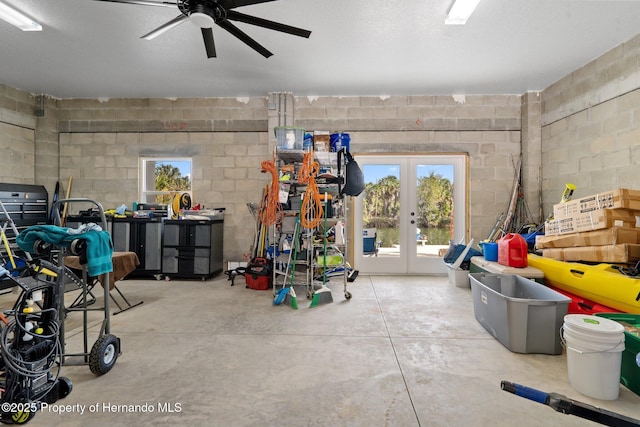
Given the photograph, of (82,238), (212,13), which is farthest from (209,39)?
(82,238)

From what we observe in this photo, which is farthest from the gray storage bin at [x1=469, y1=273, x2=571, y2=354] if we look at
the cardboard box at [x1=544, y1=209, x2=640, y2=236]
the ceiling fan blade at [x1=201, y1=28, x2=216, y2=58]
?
the ceiling fan blade at [x1=201, y1=28, x2=216, y2=58]

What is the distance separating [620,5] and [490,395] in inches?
152

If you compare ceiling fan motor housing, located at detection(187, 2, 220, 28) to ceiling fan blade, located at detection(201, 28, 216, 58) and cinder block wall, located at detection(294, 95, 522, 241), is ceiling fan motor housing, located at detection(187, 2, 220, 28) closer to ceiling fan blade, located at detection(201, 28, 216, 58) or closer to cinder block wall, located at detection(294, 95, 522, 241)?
ceiling fan blade, located at detection(201, 28, 216, 58)

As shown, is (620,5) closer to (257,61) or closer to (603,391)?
(603,391)

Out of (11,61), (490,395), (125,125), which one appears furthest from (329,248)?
(11,61)

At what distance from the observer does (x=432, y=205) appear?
218 inches

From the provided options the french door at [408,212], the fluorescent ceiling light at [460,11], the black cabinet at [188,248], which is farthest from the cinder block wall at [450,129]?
the black cabinet at [188,248]

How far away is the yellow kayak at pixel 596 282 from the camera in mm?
2525

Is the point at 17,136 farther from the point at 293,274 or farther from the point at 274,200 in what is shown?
the point at 293,274

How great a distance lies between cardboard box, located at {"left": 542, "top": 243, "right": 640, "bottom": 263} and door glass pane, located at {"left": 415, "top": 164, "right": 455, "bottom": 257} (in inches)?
82.2

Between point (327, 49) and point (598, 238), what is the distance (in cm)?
368

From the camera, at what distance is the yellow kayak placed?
2.53 metres

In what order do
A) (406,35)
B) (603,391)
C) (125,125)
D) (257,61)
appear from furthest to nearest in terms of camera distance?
(125,125)
(257,61)
(406,35)
(603,391)

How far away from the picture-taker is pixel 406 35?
354cm
